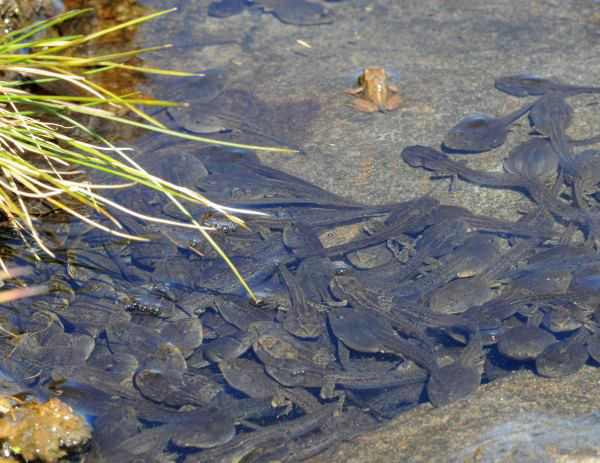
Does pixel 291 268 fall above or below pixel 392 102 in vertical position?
below

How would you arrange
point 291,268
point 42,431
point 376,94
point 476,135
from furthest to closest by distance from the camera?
1. point 376,94
2. point 476,135
3. point 291,268
4. point 42,431

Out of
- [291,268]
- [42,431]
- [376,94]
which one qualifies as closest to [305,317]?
[291,268]

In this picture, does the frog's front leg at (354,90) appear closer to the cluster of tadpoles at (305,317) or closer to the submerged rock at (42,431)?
the cluster of tadpoles at (305,317)

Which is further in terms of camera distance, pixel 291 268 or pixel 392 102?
pixel 392 102

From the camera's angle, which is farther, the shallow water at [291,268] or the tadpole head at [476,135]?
the tadpole head at [476,135]

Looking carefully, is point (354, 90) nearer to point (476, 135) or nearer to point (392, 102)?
point (392, 102)

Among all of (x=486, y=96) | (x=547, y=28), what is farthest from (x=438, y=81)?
(x=547, y=28)

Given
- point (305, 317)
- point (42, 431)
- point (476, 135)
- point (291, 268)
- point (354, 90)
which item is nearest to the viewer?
point (42, 431)

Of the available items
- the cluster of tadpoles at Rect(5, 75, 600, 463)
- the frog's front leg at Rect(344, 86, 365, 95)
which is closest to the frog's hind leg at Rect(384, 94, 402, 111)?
the frog's front leg at Rect(344, 86, 365, 95)

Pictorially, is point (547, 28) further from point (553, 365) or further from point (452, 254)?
point (553, 365)

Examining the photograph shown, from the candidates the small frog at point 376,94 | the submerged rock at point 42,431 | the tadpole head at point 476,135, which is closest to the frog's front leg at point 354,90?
the small frog at point 376,94
